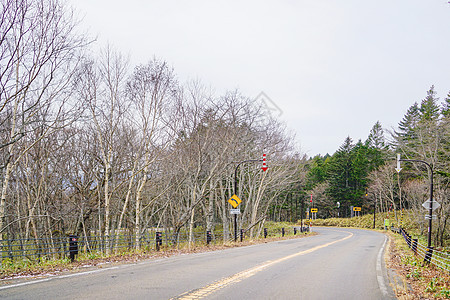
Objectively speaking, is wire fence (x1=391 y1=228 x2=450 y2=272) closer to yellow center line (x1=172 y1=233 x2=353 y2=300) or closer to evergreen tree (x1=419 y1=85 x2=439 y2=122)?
yellow center line (x1=172 y1=233 x2=353 y2=300)

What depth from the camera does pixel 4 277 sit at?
8.14 meters

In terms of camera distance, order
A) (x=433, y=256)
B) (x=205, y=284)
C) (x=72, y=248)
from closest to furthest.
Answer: (x=205, y=284)
(x=72, y=248)
(x=433, y=256)

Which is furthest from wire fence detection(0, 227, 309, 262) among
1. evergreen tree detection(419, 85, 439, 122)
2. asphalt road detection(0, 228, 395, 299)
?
evergreen tree detection(419, 85, 439, 122)

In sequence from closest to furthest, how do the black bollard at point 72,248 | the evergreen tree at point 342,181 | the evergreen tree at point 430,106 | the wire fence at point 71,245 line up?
1. the black bollard at point 72,248
2. the wire fence at point 71,245
3. the evergreen tree at point 430,106
4. the evergreen tree at point 342,181

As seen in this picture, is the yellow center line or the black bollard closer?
the yellow center line

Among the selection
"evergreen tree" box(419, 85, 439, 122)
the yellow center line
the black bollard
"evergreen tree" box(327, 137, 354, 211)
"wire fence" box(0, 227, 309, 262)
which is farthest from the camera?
"evergreen tree" box(327, 137, 354, 211)

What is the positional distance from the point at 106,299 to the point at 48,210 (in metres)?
16.5

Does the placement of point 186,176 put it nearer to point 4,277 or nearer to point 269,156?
point 269,156

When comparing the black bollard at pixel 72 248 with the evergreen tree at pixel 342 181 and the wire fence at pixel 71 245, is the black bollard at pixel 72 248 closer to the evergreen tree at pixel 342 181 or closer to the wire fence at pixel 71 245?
the wire fence at pixel 71 245

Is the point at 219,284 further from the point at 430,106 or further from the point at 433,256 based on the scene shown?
the point at 430,106

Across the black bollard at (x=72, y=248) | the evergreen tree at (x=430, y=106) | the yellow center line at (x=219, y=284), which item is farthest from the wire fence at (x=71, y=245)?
the evergreen tree at (x=430, y=106)

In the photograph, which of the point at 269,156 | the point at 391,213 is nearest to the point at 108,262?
the point at 269,156

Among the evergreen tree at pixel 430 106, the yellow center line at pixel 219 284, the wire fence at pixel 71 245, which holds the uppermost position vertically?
the evergreen tree at pixel 430 106

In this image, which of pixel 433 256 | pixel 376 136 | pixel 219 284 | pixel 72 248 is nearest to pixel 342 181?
pixel 376 136
